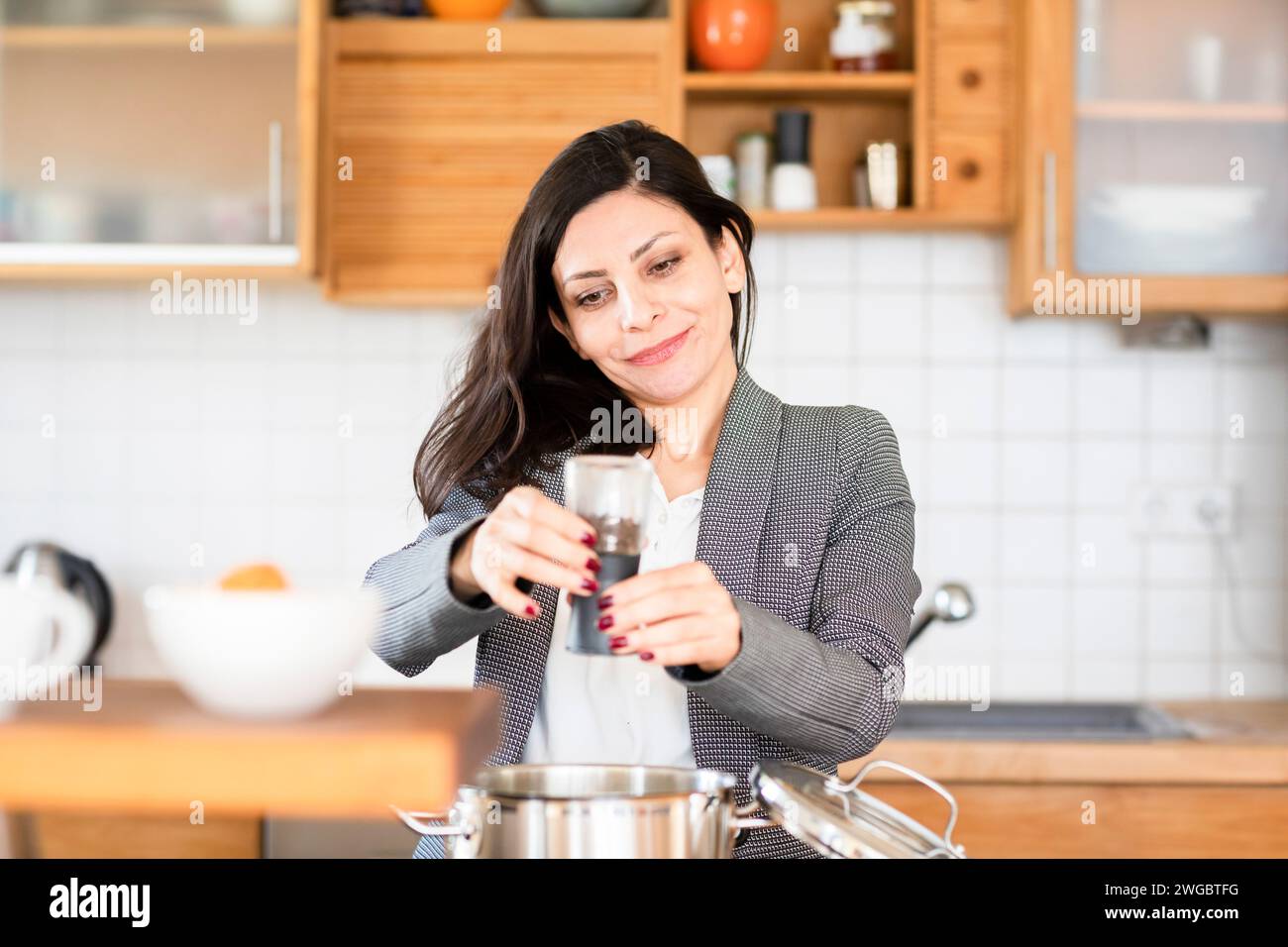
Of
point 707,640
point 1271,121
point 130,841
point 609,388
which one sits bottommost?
point 130,841

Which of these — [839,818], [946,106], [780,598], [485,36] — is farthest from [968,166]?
[839,818]

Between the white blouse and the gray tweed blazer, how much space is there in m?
0.04

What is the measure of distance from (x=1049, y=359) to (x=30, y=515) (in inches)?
79.6

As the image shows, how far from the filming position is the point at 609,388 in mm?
1551

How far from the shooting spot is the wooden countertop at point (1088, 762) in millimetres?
2082

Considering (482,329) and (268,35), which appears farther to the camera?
(268,35)

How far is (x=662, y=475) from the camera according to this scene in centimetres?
152

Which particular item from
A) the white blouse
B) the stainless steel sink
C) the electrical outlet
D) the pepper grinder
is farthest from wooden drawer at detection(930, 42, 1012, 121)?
the white blouse

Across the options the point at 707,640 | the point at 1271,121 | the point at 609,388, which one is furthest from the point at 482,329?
the point at 1271,121

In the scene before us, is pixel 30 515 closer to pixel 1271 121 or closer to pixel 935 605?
pixel 935 605

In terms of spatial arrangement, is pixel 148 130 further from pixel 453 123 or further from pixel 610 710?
pixel 610 710

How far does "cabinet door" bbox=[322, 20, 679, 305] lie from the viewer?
2.44 metres

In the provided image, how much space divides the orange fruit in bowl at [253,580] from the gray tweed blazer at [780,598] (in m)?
0.39
